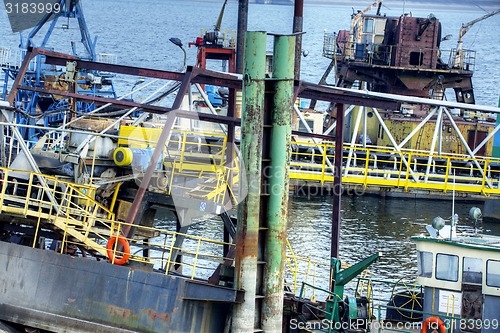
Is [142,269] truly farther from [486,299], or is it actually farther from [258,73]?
[486,299]

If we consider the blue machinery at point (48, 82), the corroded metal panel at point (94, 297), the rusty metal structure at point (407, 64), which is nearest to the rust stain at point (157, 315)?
the corroded metal panel at point (94, 297)

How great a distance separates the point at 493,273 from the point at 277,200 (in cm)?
551

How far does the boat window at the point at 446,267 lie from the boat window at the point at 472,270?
0.20 m

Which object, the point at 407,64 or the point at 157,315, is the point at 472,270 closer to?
the point at 157,315

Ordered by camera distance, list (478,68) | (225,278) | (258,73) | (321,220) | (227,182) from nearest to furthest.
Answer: (258,73)
(225,278)
(227,182)
(321,220)
(478,68)

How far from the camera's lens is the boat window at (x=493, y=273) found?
23.3m

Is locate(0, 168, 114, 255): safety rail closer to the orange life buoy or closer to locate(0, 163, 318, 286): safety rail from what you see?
locate(0, 163, 318, 286): safety rail

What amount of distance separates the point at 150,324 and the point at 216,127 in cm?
2596

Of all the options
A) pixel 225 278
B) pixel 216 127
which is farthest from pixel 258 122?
pixel 216 127

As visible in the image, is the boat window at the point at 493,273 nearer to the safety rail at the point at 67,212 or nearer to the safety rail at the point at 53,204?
the safety rail at the point at 67,212

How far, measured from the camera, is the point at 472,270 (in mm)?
23562

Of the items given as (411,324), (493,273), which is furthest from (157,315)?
(493,273)

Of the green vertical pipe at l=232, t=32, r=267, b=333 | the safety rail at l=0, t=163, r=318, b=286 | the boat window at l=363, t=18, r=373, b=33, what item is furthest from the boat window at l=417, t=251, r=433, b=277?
the boat window at l=363, t=18, r=373, b=33

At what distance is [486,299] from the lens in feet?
77.1
